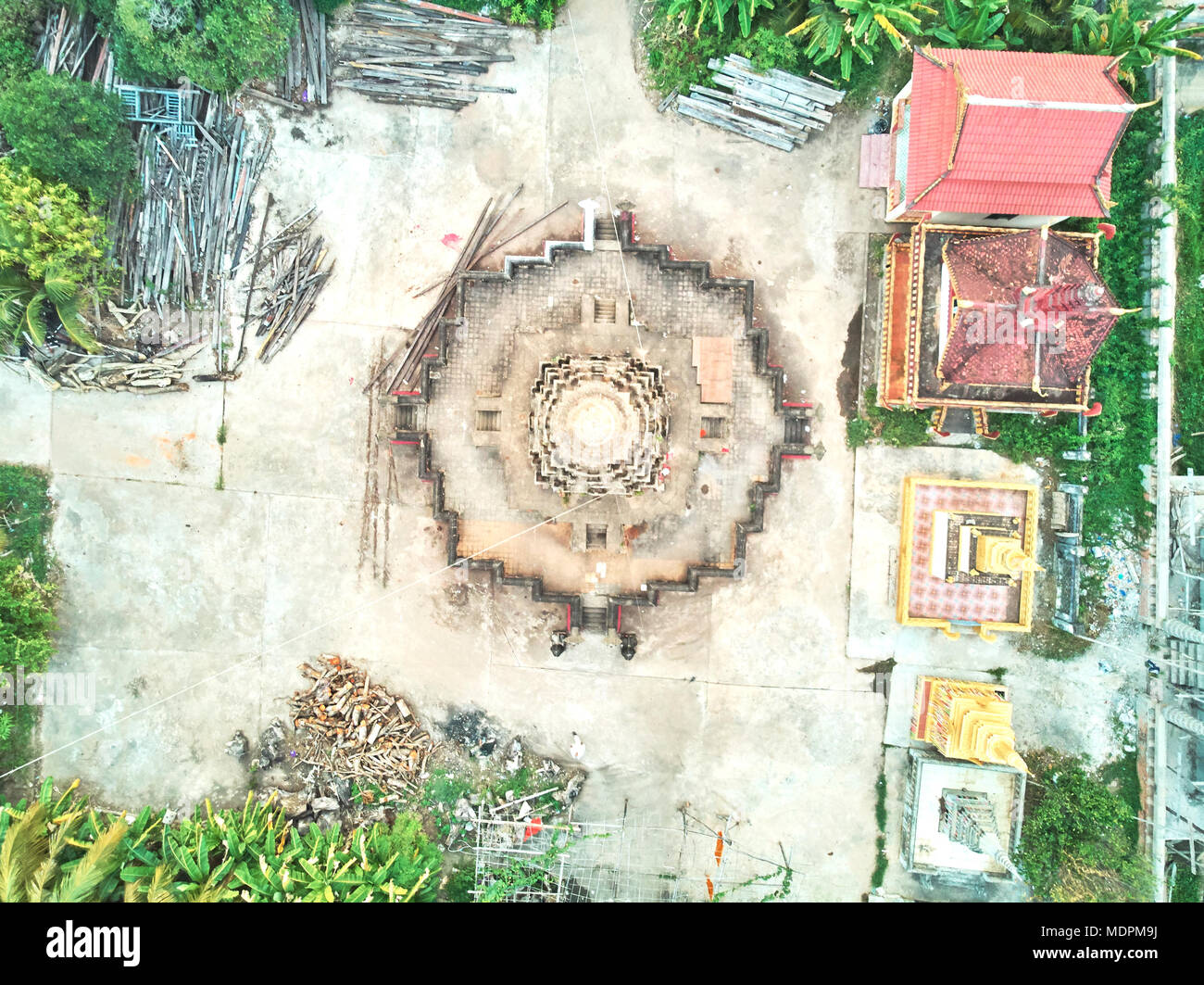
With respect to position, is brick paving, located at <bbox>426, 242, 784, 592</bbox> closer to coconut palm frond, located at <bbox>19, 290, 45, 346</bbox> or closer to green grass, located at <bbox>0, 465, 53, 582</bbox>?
coconut palm frond, located at <bbox>19, 290, 45, 346</bbox>

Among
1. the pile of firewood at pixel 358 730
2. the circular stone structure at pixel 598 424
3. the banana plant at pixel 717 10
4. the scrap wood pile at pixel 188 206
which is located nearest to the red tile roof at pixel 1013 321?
the circular stone structure at pixel 598 424

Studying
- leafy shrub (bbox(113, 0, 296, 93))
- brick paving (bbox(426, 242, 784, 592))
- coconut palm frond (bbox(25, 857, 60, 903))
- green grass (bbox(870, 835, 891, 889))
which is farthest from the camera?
green grass (bbox(870, 835, 891, 889))

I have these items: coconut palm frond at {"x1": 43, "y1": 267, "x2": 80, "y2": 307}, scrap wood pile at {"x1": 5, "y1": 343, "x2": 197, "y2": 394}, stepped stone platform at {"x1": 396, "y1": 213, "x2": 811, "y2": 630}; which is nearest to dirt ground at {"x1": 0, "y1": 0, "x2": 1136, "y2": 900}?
scrap wood pile at {"x1": 5, "y1": 343, "x2": 197, "y2": 394}

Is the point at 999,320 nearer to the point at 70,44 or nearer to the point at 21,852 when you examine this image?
the point at 70,44

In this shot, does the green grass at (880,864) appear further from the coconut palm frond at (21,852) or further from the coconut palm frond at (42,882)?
the coconut palm frond at (21,852)

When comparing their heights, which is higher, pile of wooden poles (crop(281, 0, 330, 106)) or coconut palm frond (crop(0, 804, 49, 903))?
pile of wooden poles (crop(281, 0, 330, 106))

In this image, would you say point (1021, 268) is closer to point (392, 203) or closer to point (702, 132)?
point (702, 132)

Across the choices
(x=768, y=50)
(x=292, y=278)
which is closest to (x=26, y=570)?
(x=292, y=278)
